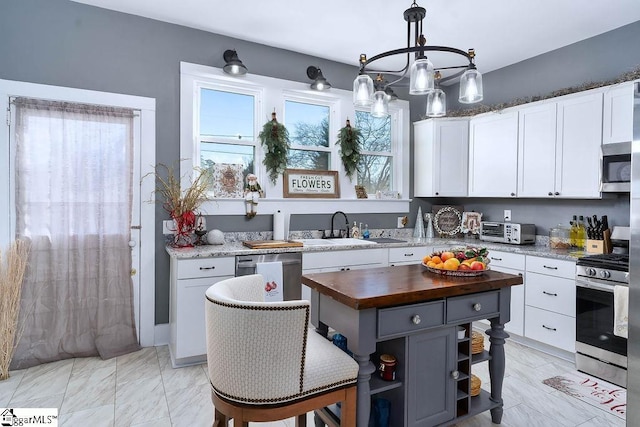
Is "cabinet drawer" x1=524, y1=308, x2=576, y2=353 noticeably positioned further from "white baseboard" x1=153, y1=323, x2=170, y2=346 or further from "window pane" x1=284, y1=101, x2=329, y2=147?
"white baseboard" x1=153, y1=323, x2=170, y2=346

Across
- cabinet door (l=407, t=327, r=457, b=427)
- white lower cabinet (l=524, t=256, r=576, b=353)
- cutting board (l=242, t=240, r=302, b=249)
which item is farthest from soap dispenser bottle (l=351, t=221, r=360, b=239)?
cabinet door (l=407, t=327, r=457, b=427)

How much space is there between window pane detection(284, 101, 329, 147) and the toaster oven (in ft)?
6.77

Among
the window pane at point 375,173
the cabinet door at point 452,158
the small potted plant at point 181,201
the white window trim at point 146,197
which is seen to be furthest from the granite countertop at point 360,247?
the window pane at point 375,173

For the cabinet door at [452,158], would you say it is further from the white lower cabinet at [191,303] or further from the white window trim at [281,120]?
the white lower cabinet at [191,303]

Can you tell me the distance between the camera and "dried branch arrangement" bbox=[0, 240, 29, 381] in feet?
8.81

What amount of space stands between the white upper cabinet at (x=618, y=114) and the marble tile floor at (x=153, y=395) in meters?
1.93

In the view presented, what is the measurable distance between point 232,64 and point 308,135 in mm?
1132

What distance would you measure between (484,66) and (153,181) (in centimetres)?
384

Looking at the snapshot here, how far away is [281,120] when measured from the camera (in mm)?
3957

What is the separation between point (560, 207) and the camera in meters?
3.80

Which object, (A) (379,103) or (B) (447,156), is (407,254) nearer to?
(B) (447,156)

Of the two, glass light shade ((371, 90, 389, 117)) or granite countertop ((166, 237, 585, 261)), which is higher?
glass light shade ((371, 90, 389, 117))

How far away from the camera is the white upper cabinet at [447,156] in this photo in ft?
14.5

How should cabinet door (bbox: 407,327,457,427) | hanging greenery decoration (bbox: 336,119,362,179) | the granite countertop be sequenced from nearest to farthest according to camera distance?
1. cabinet door (bbox: 407,327,457,427)
2. the granite countertop
3. hanging greenery decoration (bbox: 336,119,362,179)
